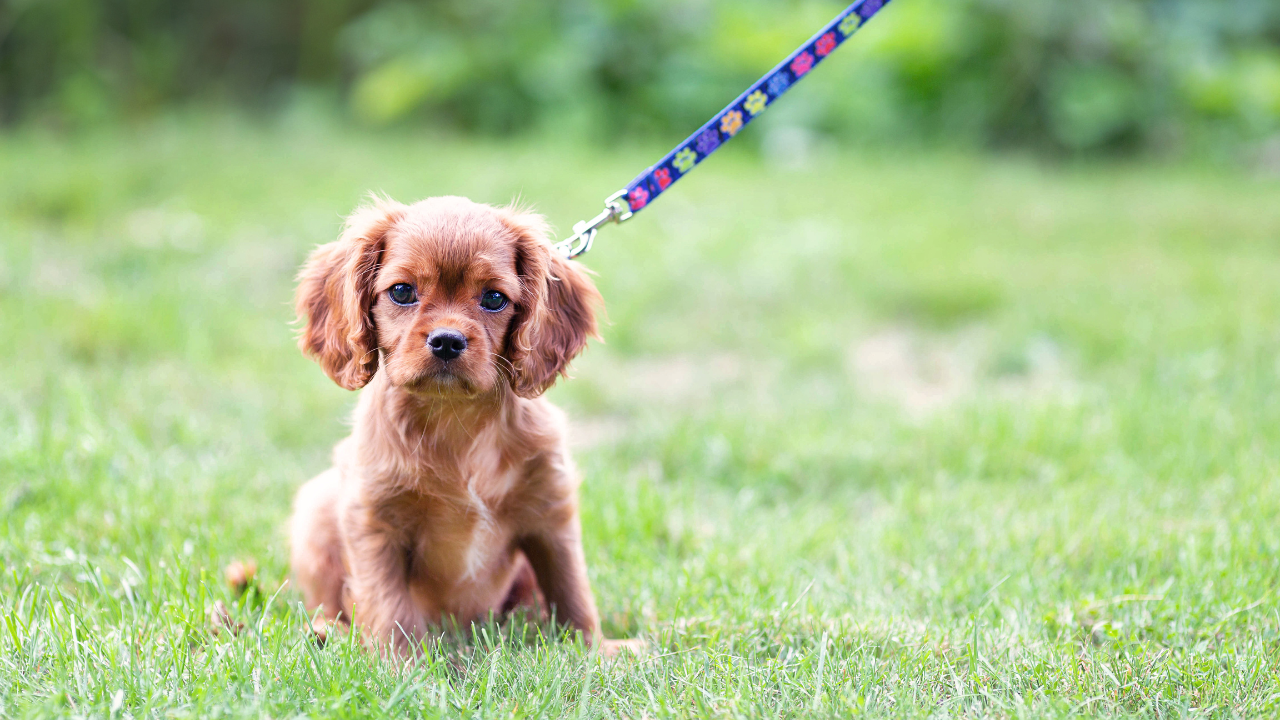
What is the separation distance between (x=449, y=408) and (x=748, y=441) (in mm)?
1892

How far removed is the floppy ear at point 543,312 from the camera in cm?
249

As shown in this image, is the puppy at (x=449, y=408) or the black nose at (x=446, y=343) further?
the puppy at (x=449, y=408)

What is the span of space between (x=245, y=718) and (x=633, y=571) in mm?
1253

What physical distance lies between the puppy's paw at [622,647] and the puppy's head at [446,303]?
25.1 inches

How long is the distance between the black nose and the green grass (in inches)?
26.1

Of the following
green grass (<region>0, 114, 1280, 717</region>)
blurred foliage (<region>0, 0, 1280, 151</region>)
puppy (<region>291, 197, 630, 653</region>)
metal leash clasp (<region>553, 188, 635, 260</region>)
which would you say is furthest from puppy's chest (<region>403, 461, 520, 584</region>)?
blurred foliage (<region>0, 0, 1280, 151</region>)

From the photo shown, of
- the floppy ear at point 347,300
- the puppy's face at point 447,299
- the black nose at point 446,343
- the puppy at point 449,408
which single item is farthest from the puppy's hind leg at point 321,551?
the black nose at point 446,343

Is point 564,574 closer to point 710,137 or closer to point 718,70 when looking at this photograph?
point 710,137

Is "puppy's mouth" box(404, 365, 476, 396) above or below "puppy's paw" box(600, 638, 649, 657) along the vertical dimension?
above

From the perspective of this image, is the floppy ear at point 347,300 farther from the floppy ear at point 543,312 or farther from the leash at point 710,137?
the leash at point 710,137

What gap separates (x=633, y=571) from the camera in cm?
306

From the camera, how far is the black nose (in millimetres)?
2293

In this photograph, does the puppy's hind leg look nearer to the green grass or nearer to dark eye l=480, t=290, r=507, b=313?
the green grass

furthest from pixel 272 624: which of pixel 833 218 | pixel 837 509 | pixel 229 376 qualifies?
pixel 833 218
